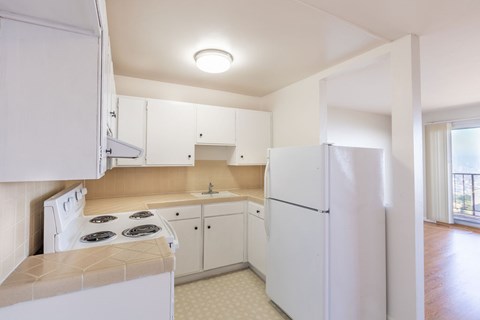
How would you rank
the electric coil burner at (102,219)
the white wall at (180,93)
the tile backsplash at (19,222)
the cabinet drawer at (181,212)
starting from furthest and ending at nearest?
the white wall at (180,93), the cabinet drawer at (181,212), the electric coil burner at (102,219), the tile backsplash at (19,222)

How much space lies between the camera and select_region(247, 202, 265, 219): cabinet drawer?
257cm

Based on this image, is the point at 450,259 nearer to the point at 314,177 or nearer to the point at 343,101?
the point at 343,101

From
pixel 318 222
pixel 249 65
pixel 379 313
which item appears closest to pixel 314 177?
pixel 318 222

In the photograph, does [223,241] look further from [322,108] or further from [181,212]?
[322,108]

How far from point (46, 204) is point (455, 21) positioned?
2864 mm

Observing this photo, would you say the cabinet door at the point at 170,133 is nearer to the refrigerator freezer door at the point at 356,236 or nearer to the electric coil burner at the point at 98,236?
the electric coil burner at the point at 98,236

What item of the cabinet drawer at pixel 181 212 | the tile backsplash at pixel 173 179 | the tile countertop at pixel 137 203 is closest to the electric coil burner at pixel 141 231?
the tile countertop at pixel 137 203

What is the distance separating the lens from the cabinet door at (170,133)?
267 centimetres

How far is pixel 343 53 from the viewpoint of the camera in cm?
217

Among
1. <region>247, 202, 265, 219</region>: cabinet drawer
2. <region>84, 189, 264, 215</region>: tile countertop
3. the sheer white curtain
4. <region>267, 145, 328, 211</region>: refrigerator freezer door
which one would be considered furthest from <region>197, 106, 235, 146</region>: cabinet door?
the sheer white curtain

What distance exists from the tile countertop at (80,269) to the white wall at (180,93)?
217 centimetres

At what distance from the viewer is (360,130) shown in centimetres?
489

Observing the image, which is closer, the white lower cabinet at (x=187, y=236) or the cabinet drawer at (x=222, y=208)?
the white lower cabinet at (x=187, y=236)

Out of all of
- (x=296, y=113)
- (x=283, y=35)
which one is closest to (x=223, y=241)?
(x=296, y=113)
